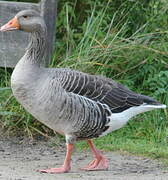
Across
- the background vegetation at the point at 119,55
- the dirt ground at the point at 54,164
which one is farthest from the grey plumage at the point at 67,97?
the background vegetation at the point at 119,55

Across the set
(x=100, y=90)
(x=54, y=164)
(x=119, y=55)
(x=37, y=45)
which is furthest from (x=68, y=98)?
(x=119, y=55)

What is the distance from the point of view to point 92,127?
7078 millimetres

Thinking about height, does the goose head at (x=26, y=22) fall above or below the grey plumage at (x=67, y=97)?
above

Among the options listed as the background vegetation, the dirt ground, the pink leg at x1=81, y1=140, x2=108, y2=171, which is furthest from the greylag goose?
the background vegetation

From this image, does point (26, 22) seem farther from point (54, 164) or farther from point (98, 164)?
point (98, 164)

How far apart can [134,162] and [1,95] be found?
231 cm

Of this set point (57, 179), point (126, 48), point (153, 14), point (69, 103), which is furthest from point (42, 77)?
point (153, 14)

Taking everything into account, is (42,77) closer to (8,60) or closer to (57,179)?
(57,179)

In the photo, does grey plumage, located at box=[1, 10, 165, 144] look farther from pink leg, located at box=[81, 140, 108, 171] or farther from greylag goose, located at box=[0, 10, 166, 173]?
pink leg, located at box=[81, 140, 108, 171]

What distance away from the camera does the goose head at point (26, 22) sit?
7246mm

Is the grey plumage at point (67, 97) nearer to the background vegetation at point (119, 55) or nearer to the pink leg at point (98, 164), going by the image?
the pink leg at point (98, 164)

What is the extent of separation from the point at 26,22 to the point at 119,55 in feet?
7.93

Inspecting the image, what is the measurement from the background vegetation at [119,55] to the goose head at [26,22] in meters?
1.47

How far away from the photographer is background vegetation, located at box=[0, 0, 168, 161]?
28.3 ft
